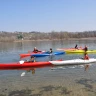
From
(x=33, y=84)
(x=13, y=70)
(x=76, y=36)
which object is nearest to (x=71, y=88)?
(x=33, y=84)

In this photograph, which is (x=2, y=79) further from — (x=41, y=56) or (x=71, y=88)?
(x=41, y=56)

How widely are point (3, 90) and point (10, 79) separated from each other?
134 inches

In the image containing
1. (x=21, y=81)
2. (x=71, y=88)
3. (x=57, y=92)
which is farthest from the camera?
(x=21, y=81)

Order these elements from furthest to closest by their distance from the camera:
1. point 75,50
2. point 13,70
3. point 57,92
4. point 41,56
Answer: point 75,50 → point 41,56 → point 13,70 → point 57,92

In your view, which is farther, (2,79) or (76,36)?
(76,36)

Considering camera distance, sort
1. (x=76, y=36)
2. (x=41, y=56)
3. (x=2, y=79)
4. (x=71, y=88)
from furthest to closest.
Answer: (x=76, y=36) < (x=41, y=56) < (x=2, y=79) < (x=71, y=88)

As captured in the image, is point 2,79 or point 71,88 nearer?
point 71,88

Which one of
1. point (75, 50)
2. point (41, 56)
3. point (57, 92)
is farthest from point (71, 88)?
point (75, 50)

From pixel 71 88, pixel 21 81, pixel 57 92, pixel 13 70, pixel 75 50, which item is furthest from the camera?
pixel 75 50

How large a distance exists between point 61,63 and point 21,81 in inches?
313

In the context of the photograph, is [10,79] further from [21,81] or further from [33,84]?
[33,84]

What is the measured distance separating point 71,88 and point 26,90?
10.2 feet

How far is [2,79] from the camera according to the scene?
17.0 meters

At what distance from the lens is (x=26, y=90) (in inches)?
523
